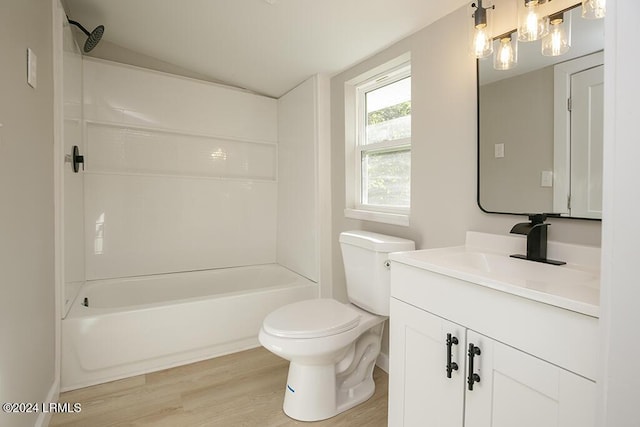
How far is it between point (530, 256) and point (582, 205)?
0.25m

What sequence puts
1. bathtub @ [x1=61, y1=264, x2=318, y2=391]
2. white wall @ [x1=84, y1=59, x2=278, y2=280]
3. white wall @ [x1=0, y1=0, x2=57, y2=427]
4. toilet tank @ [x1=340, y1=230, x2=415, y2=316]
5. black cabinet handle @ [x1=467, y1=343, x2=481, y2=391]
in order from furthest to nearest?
white wall @ [x1=84, y1=59, x2=278, y2=280] < bathtub @ [x1=61, y1=264, x2=318, y2=391] < toilet tank @ [x1=340, y1=230, x2=415, y2=316] < white wall @ [x1=0, y1=0, x2=57, y2=427] < black cabinet handle @ [x1=467, y1=343, x2=481, y2=391]

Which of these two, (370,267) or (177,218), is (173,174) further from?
(370,267)

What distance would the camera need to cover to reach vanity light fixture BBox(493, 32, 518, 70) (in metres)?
1.40

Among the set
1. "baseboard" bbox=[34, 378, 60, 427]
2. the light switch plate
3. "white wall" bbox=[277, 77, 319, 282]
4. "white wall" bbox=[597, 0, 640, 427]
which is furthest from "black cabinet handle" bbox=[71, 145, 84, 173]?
"white wall" bbox=[597, 0, 640, 427]

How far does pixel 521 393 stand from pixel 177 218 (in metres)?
2.71

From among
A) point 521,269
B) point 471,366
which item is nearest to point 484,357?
point 471,366

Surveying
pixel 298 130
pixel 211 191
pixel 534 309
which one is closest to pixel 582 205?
pixel 534 309

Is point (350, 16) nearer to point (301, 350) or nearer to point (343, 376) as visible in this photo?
point (301, 350)

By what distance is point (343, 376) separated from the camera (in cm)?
186

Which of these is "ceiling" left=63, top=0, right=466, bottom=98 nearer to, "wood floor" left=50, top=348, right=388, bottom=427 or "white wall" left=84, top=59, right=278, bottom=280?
"white wall" left=84, top=59, right=278, bottom=280

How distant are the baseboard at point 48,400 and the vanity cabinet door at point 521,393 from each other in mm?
1802

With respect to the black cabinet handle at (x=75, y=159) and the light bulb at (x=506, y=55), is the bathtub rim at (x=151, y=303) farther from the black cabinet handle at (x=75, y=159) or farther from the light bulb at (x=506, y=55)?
the light bulb at (x=506, y=55)

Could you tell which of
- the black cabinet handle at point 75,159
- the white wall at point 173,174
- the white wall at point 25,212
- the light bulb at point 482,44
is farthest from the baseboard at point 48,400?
the light bulb at point 482,44

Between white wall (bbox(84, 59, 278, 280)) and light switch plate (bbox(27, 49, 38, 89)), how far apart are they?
3.96ft
